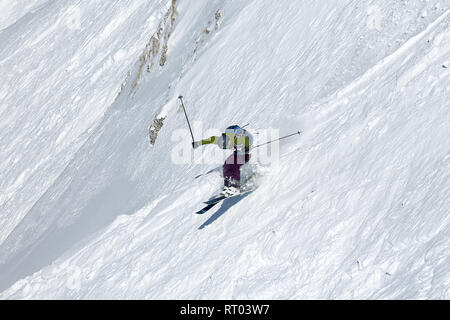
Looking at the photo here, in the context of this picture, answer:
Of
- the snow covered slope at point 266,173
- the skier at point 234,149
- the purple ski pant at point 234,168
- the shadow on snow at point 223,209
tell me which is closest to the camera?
the snow covered slope at point 266,173

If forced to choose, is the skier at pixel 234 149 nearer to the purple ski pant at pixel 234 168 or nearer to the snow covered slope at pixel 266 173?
the purple ski pant at pixel 234 168

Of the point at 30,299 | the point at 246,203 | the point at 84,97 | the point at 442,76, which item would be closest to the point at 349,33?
the point at 442,76

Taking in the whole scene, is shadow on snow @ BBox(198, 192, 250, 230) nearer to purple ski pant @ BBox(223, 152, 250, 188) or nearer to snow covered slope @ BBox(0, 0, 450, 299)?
snow covered slope @ BBox(0, 0, 450, 299)

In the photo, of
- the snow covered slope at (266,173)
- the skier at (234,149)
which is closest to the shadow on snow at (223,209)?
the snow covered slope at (266,173)

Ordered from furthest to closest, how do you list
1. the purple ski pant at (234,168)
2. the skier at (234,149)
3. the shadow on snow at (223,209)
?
the shadow on snow at (223,209), the purple ski pant at (234,168), the skier at (234,149)

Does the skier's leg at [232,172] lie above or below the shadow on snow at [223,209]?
above

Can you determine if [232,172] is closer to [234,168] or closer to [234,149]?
[234,168]

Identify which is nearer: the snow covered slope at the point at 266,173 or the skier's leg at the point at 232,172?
the snow covered slope at the point at 266,173

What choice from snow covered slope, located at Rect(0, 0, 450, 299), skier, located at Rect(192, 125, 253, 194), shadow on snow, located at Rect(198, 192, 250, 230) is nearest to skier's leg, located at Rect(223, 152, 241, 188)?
skier, located at Rect(192, 125, 253, 194)
